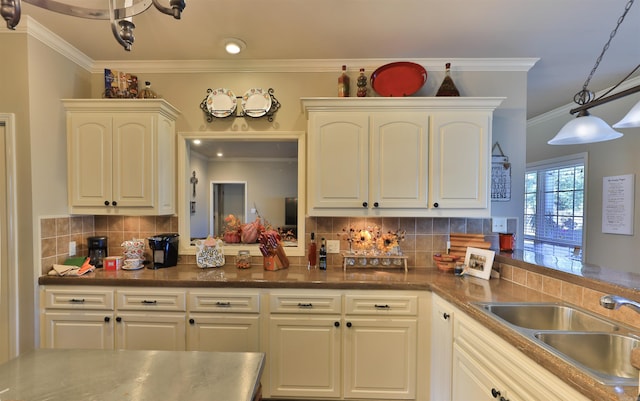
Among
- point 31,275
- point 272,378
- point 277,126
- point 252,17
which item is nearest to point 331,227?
point 277,126

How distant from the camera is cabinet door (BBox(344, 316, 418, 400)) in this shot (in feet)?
6.63

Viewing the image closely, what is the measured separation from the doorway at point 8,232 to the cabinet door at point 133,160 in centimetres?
58

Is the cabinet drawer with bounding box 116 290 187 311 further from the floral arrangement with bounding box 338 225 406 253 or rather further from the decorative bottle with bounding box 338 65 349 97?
the decorative bottle with bounding box 338 65 349 97

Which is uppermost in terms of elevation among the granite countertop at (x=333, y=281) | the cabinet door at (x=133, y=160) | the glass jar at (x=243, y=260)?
the cabinet door at (x=133, y=160)

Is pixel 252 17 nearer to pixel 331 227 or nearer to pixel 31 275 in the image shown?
pixel 331 227

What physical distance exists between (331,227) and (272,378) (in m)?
1.18

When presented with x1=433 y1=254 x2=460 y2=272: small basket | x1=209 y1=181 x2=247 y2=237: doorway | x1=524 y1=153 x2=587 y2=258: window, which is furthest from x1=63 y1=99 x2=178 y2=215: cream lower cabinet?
x1=524 y1=153 x2=587 y2=258: window

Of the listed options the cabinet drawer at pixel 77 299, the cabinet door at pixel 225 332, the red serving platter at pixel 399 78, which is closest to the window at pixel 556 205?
the red serving platter at pixel 399 78

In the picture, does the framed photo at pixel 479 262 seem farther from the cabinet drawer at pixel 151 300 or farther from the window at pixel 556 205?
the cabinet drawer at pixel 151 300

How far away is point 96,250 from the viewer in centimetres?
240

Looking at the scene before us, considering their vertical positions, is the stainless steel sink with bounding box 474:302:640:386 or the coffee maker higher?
the coffee maker

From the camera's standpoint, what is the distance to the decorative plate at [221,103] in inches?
98.8

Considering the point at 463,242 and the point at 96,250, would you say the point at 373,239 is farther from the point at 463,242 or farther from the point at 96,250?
the point at 96,250

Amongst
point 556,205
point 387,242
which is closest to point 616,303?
point 387,242
